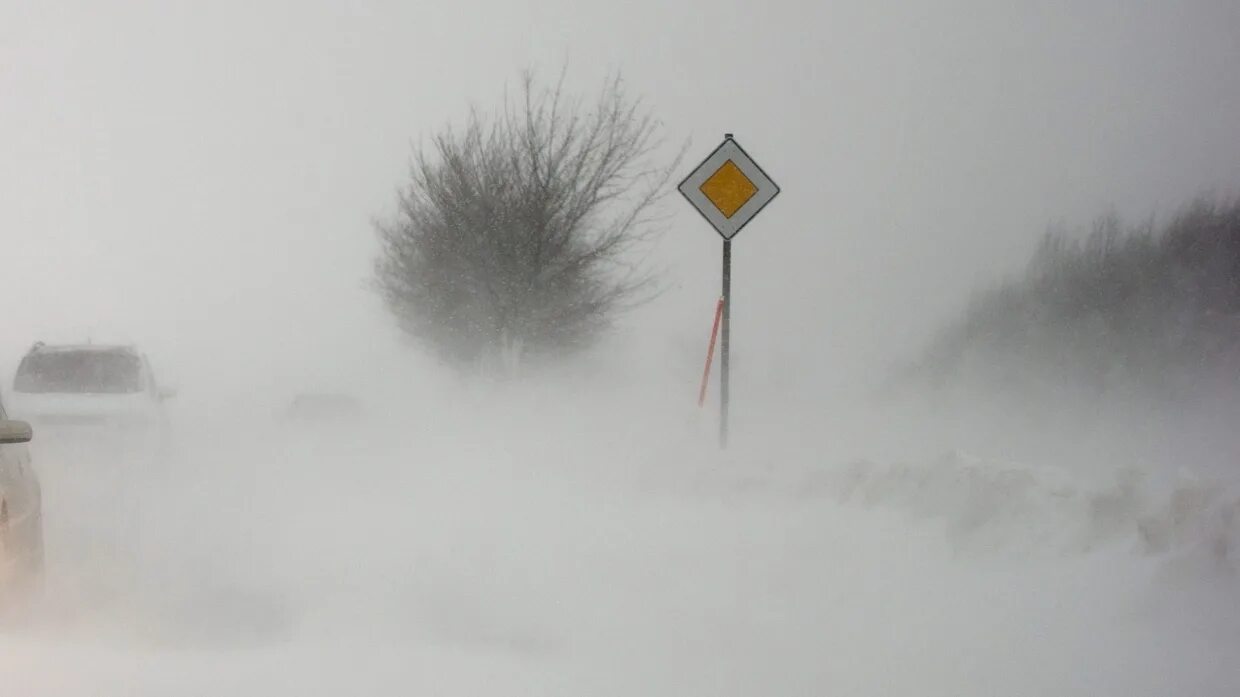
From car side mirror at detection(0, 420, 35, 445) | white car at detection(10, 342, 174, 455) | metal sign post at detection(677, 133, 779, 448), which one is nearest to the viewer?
car side mirror at detection(0, 420, 35, 445)

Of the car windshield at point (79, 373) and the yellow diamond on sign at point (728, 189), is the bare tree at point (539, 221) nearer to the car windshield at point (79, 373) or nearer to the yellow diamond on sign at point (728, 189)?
the car windshield at point (79, 373)

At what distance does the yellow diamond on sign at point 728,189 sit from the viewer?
11.1 m

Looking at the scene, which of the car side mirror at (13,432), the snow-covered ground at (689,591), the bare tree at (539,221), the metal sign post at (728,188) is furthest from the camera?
the bare tree at (539,221)

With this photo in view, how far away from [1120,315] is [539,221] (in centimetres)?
1031

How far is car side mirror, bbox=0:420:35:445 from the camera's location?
7.29m

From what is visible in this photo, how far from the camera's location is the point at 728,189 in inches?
437

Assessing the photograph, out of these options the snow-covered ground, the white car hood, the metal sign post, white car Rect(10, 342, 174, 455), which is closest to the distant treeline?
the snow-covered ground

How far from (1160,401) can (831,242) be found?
518 inches

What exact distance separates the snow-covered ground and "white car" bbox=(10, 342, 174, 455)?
122 inches

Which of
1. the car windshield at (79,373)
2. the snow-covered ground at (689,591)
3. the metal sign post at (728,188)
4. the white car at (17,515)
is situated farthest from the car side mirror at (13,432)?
the car windshield at (79,373)

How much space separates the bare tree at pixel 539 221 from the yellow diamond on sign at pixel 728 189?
1297 cm

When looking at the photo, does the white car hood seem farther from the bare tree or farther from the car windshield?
the bare tree

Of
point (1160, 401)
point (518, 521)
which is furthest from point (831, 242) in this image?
point (518, 521)

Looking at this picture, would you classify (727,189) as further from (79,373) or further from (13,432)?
(79,373)
